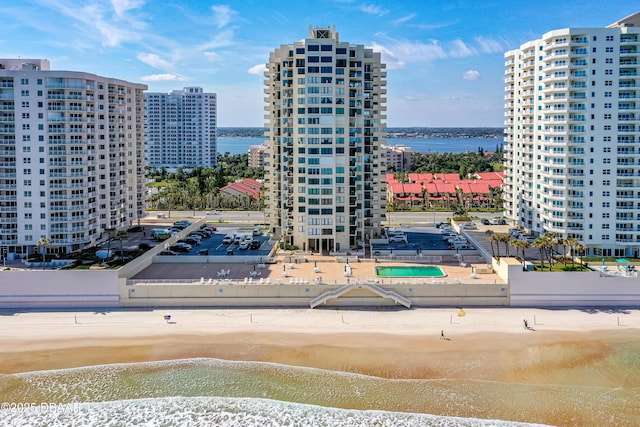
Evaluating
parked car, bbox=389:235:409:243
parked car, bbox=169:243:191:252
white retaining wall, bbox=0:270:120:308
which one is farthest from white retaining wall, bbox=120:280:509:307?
parked car, bbox=389:235:409:243

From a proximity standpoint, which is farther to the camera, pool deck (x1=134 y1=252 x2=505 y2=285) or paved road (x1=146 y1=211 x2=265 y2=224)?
paved road (x1=146 y1=211 x2=265 y2=224)

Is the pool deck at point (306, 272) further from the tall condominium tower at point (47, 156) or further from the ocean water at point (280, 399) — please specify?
the ocean water at point (280, 399)

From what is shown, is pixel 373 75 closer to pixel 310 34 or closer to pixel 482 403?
pixel 310 34

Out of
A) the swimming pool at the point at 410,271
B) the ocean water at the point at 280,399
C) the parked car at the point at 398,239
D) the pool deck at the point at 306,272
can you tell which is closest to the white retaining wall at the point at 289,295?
the pool deck at the point at 306,272

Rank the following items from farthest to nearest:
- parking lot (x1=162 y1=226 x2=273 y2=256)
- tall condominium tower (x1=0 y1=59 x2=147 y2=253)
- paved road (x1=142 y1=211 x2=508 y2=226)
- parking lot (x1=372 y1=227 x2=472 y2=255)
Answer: paved road (x1=142 y1=211 x2=508 y2=226) < parking lot (x1=372 y1=227 x2=472 y2=255) < parking lot (x1=162 y1=226 x2=273 y2=256) < tall condominium tower (x1=0 y1=59 x2=147 y2=253)

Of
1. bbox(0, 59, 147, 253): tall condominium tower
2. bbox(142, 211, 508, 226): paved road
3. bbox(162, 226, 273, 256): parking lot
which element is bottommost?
bbox(162, 226, 273, 256): parking lot

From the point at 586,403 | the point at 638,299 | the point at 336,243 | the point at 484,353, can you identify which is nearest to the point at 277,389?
the point at 484,353

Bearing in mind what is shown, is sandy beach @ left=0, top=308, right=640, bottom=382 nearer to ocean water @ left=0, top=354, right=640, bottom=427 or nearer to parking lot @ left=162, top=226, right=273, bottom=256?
ocean water @ left=0, top=354, right=640, bottom=427
